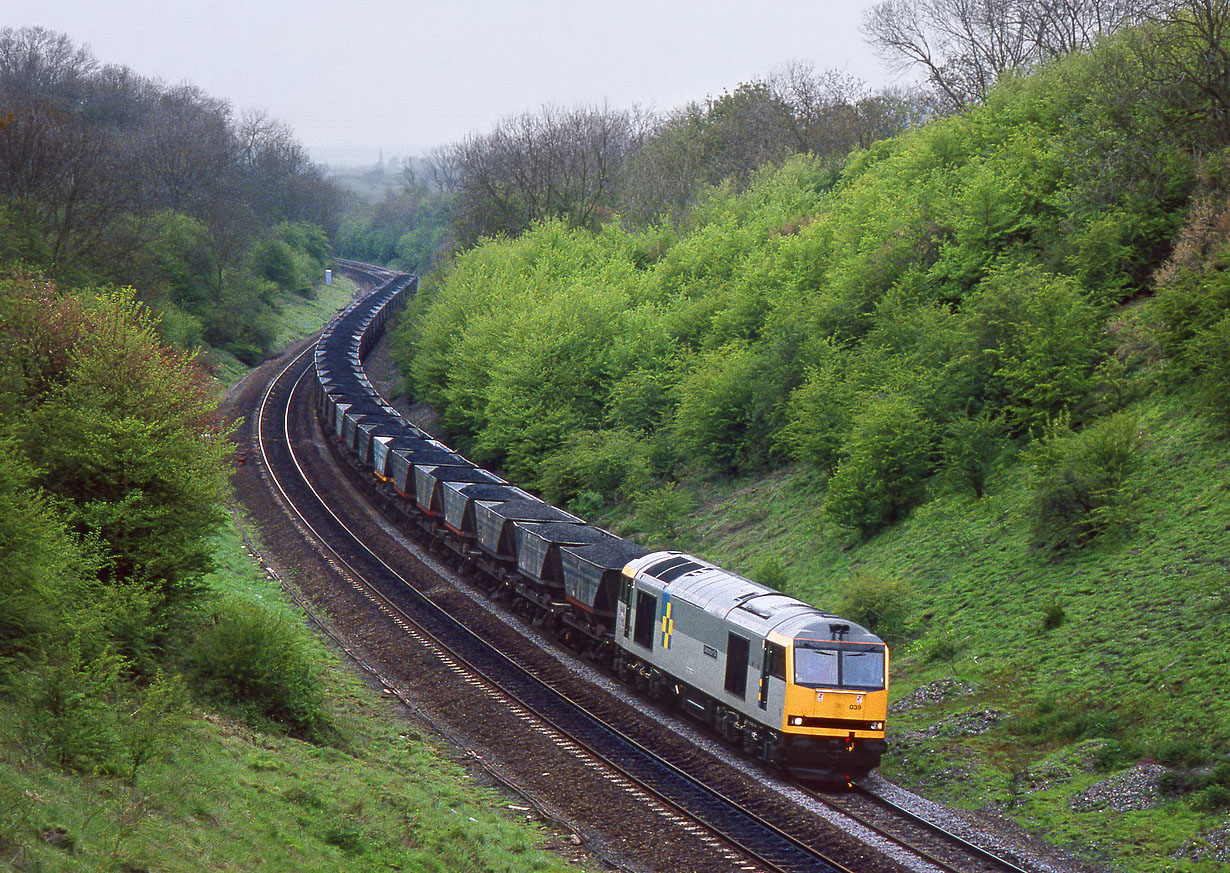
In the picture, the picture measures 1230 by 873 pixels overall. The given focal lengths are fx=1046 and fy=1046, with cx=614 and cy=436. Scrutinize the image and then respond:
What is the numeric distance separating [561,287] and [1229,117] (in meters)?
31.1

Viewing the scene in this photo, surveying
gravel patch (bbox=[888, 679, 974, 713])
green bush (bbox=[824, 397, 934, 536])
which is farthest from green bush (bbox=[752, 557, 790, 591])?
gravel patch (bbox=[888, 679, 974, 713])

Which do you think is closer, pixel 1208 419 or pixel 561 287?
pixel 1208 419

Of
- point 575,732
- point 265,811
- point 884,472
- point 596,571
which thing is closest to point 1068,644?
point 575,732

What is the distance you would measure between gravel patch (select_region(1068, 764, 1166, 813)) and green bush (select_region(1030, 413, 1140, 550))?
285 inches

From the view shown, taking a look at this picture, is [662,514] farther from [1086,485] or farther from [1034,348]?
[1086,485]

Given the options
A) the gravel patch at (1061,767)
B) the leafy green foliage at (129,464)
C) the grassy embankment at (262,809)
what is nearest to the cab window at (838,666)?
the gravel patch at (1061,767)

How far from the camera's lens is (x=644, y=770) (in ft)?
60.9

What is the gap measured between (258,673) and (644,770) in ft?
22.9

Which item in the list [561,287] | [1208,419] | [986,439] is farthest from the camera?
[561,287]

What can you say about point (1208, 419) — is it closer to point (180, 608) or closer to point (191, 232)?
point (180, 608)

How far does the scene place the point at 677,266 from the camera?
5497cm

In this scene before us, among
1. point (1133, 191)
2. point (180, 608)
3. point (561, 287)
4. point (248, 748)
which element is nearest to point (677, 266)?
point (561, 287)

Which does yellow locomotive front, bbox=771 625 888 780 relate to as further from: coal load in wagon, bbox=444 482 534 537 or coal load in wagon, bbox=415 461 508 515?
coal load in wagon, bbox=415 461 508 515

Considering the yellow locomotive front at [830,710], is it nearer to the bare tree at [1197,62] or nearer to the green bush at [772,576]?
the green bush at [772,576]
